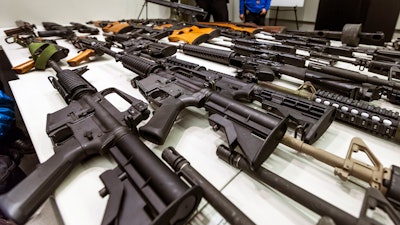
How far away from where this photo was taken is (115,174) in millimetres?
543

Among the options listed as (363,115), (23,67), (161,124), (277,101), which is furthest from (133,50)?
(363,115)

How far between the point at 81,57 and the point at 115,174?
→ 1294 millimetres

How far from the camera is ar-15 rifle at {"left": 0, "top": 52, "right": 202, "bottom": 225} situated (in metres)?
0.43

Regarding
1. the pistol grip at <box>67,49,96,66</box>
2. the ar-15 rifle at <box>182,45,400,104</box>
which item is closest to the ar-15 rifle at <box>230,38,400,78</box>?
the ar-15 rifle at <box>182,45,400,104</box>

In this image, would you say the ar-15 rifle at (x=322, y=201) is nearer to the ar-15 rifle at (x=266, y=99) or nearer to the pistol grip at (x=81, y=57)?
the ar-15 rifle at (x=266, y=99)

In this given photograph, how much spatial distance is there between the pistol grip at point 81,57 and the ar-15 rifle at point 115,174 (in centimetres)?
85

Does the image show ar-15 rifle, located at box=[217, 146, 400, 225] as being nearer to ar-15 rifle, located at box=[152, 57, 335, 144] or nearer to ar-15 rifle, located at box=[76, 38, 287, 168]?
ar-15 rifle, located at box=[76, 38, 287, 168]

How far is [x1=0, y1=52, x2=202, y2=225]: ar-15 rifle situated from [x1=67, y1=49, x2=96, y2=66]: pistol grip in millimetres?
847

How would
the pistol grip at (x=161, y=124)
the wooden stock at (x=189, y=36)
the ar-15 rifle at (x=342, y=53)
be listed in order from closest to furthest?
the pistol grip at (x=161, y=124) < the ar-15 rifle at (x=342, y=53) < the wooden stock at (x=189, y=36)

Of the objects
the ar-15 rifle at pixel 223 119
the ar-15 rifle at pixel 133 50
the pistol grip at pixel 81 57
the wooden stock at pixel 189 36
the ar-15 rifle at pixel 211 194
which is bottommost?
the ar-15 rifle at pixel 211 194

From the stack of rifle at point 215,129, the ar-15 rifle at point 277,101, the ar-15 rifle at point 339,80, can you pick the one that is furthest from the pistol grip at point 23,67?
the ar-15 rifle at point 339,80

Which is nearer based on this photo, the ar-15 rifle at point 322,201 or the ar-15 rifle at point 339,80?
the ar-15 rifle at point 322,201

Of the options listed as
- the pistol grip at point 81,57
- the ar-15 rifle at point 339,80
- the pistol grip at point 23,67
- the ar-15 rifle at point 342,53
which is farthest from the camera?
the pistol grip at point 81,57

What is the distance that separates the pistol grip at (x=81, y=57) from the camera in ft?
4.89
